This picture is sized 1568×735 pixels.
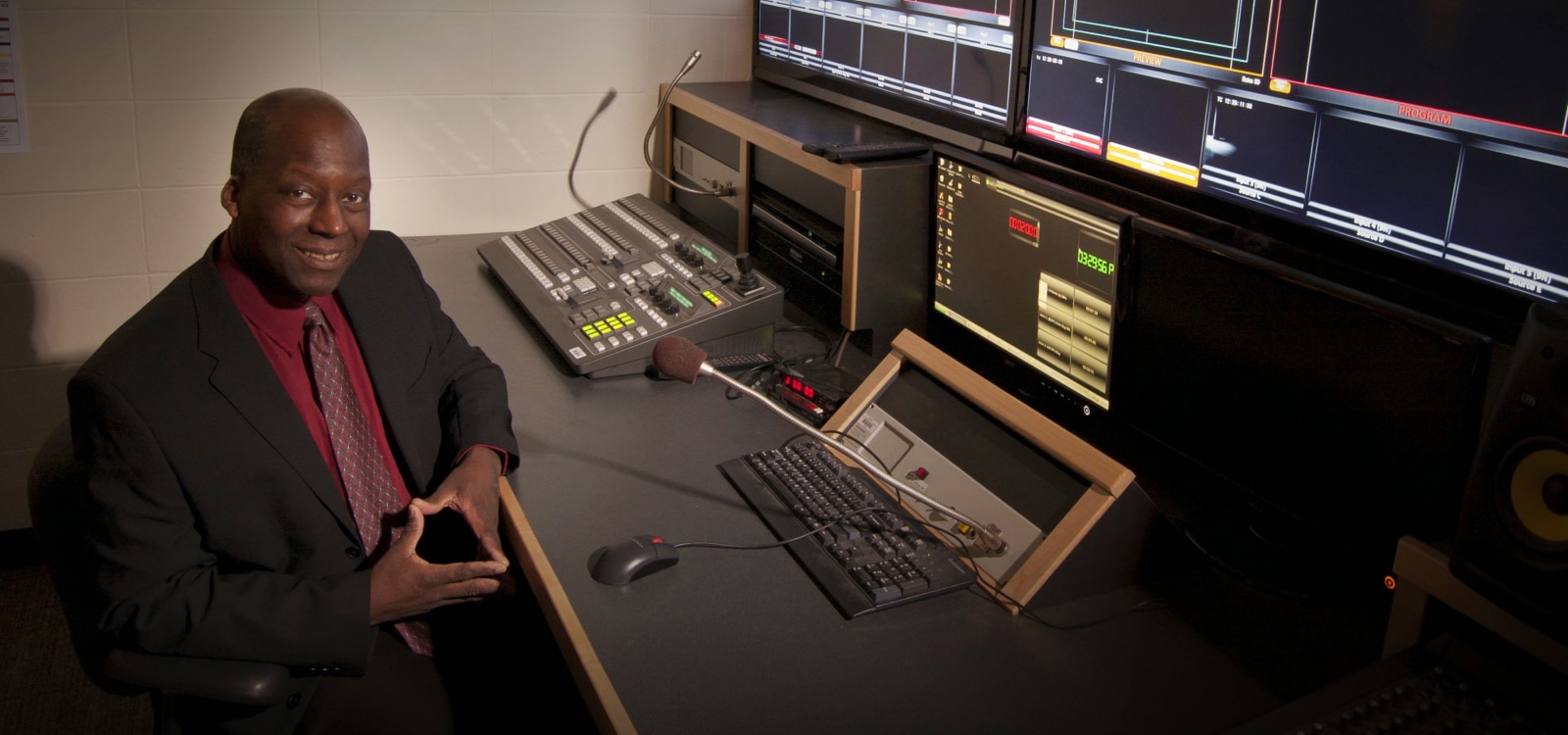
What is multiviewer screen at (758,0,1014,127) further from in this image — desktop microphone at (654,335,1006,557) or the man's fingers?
the man's fingers

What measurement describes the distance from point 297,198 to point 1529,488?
1.35m

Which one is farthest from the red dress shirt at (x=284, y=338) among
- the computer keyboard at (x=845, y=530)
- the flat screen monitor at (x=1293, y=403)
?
the flat screen monitor at (x=1293, y=403)

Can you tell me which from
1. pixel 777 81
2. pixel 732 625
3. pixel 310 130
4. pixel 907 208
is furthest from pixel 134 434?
pixel 777 81

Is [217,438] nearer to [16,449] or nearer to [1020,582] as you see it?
[1020,582]

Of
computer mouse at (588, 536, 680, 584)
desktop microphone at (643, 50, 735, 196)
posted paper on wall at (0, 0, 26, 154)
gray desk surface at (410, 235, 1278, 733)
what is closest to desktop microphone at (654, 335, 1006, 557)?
gray desk surface at (410, 235, 1278, 733)

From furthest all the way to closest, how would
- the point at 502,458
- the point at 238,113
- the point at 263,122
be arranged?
the point at 238,113
the point at 502,458
the point at 263,122

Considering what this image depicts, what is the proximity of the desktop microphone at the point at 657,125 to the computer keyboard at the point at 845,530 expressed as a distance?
3.10 feet

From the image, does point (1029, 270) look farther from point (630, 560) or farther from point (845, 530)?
point (630, 560)

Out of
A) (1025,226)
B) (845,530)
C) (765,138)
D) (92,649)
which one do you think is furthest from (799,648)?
(765,138)

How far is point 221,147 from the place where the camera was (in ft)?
8.20

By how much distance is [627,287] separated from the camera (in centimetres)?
209

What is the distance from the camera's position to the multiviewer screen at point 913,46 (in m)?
1.78

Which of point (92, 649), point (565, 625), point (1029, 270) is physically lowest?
point (92, 649)

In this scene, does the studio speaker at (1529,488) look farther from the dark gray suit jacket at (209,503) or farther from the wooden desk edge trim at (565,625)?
the dark gray suit jacket at (209,503)
